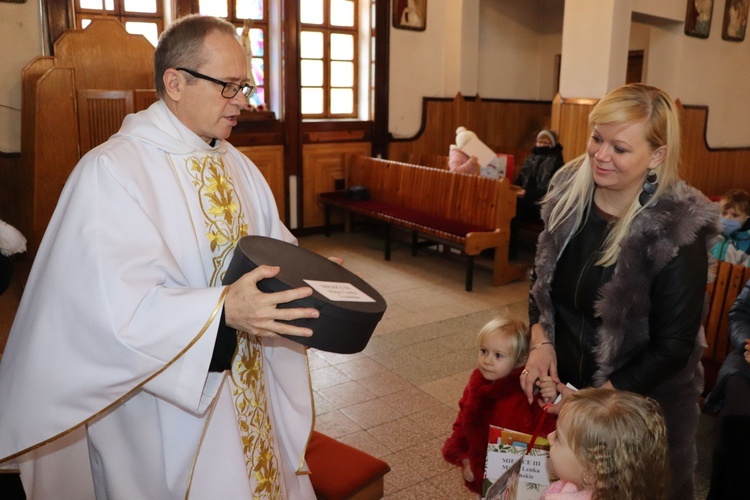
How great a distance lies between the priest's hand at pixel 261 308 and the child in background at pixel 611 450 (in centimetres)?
67

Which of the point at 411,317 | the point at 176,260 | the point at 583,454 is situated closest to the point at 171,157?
the point at 176,260

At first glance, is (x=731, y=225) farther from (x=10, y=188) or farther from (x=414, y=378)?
(x=10, y=188)

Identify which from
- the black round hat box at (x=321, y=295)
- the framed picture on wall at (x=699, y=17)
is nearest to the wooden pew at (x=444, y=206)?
the black round hat box at (x=321, y=295)

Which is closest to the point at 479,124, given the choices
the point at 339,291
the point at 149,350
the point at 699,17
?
the point at 699,17

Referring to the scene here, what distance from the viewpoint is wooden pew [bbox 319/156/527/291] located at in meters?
6.17

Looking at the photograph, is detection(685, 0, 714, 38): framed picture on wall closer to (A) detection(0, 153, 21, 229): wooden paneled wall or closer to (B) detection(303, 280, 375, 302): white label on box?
(A) detection(0, 153, 21, 229): wooden paneled wall

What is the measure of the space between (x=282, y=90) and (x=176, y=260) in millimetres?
6500

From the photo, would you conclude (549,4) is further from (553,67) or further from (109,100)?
(109,100)

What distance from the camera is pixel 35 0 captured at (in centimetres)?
631

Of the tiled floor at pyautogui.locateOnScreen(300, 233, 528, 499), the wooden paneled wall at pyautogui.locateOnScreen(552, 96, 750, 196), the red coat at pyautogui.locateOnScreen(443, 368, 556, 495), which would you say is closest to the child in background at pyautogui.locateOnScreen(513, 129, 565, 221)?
the tiled floor at pyautogui.locateOnScreen(300, 233, 528, 499)

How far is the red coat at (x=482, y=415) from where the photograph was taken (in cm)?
223

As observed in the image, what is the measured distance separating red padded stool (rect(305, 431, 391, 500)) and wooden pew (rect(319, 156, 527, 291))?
3.46m

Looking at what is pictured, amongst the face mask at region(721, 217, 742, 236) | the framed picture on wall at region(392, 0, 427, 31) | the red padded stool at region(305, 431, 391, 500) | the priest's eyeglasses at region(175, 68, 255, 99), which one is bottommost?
the red padded stool at region(305, 431, 391, 500)

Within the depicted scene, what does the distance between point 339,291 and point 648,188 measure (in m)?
0.94
